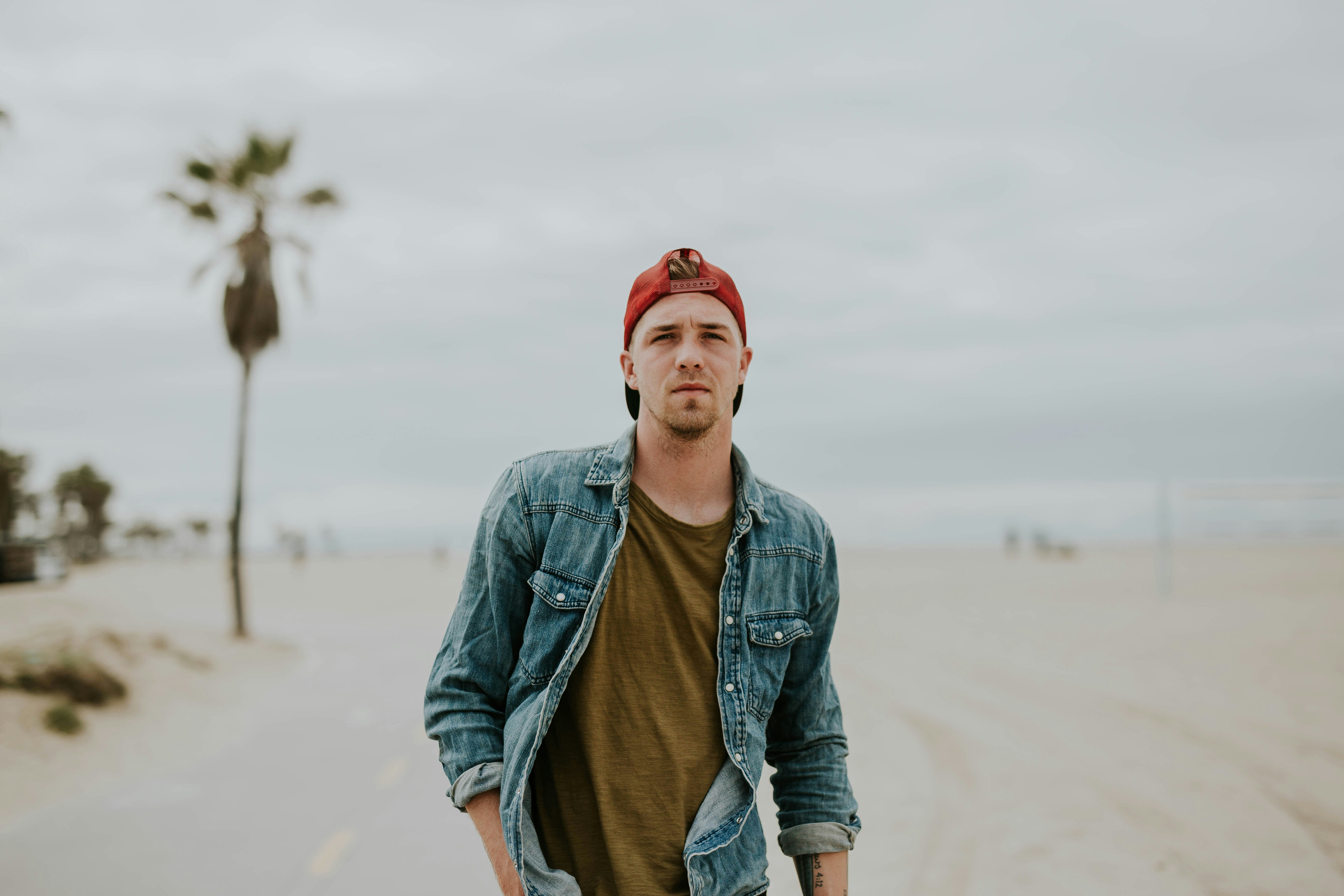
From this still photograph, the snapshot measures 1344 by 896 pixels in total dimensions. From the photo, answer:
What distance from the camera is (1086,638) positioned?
54.2 ft

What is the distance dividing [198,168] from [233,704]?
39.9ft

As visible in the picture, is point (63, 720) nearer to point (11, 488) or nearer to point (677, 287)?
point (677, 287)

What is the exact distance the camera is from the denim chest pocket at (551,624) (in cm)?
235

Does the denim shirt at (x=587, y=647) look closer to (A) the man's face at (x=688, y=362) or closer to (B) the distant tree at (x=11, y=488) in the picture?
(A) the man's face at (x=688, y=362)

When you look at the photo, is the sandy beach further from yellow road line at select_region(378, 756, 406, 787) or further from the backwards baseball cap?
the backwards baseball cap

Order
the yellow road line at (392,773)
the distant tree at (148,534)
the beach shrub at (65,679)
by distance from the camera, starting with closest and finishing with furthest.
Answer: the yellow road line at (392,773)
the beach shrub at (65,679)
the distant tree at (148,534)

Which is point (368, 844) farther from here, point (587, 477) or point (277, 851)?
point (587, 477)

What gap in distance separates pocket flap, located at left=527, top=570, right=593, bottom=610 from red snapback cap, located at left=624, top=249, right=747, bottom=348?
716 millimetres

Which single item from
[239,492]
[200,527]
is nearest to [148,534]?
[200,527]

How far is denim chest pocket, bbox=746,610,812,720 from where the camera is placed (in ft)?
8.20

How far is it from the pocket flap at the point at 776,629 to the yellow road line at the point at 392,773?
6147 mm

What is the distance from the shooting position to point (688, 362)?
2.44 meters

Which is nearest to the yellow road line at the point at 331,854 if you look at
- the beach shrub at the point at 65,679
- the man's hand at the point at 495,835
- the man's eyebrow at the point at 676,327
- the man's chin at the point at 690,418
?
the man's hand at the point at 495,835

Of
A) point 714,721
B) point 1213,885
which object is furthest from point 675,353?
point 1213,885
